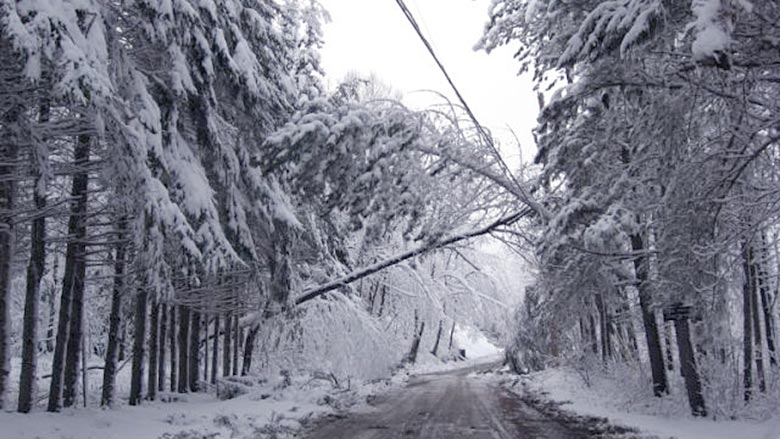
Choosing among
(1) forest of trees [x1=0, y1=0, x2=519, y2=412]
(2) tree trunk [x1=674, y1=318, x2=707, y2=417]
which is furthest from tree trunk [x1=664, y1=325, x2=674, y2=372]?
(1) forest of trees [x1=0, y1=0, x2=519, y2=412]

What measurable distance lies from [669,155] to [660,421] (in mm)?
6090

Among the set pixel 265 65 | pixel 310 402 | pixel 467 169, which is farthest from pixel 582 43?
pixel 310 402

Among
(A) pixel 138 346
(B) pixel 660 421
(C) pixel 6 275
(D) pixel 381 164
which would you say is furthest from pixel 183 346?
(B) pixel 660 421

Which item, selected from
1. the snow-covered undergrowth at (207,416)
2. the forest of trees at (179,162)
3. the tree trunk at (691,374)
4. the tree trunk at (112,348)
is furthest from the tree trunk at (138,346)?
the tree trunk at (691,374)

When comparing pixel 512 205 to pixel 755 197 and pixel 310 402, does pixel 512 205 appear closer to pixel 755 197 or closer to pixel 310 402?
→ pixel 755 197

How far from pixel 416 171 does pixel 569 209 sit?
249 centimetres

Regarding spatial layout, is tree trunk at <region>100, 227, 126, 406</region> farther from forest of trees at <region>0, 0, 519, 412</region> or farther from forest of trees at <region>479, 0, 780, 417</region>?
forest of trees at <region>479, 0, 780, 417</region>

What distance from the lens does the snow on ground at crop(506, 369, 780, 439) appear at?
9.92m

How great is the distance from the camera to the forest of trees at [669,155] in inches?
252

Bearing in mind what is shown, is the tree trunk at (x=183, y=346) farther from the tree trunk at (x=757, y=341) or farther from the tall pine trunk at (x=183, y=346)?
the tree trunk at (x=757, y=341)

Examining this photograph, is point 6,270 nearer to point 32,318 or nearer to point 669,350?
point 32,318

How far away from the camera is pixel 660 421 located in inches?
475

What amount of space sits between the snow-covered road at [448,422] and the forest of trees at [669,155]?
2808mm

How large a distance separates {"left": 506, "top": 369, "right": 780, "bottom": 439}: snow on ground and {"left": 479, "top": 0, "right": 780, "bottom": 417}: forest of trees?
2.66ft
